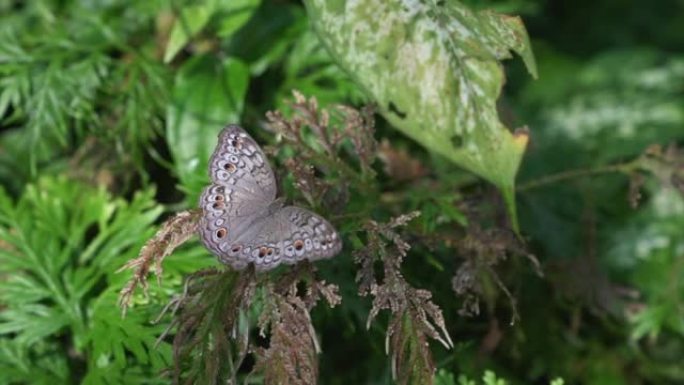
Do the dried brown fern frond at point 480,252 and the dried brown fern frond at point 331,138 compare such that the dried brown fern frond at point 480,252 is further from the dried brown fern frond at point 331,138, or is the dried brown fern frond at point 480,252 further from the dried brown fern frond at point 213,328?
the dried brown fern frond at point 213,328

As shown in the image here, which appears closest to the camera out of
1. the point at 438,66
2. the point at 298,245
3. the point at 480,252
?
the point at 298,245

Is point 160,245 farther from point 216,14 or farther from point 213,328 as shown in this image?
point 216,14

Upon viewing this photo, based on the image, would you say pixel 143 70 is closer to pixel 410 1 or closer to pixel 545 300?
pixel 410 1

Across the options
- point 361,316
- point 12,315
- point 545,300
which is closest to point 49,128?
point 12,315

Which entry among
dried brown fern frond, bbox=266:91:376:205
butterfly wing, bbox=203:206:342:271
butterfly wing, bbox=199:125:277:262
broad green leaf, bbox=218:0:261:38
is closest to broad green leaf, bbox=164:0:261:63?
broad green leaf, bbox=218:0:261:38

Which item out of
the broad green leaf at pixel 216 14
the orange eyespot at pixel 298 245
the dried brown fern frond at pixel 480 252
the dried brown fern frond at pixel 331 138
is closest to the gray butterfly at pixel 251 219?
the orange eyespot at pixel 298 245

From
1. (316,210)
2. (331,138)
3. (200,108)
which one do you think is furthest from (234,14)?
(316,210)

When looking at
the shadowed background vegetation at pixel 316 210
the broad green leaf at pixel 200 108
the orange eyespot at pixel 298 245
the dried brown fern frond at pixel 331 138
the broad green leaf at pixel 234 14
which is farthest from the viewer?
the broad green leaf at pixel 234 14
